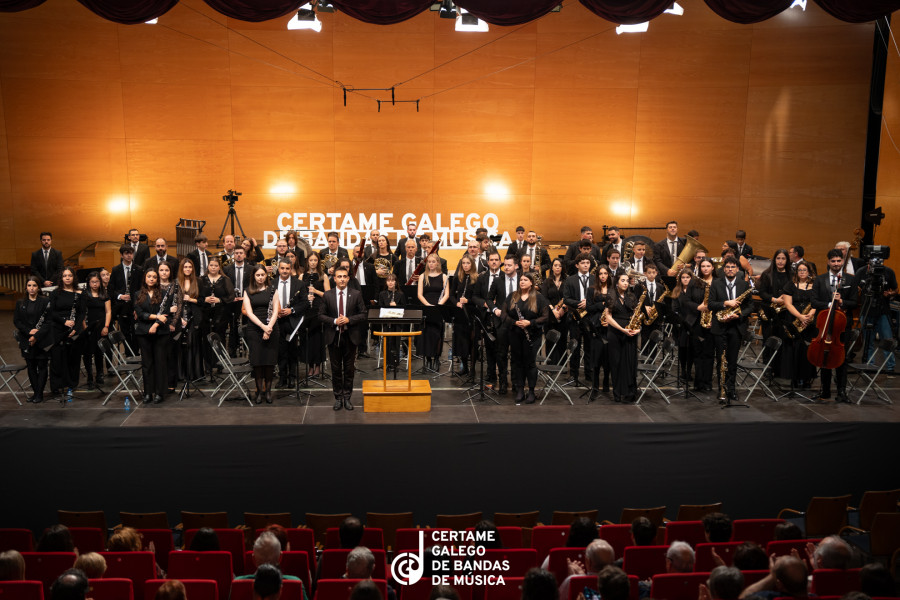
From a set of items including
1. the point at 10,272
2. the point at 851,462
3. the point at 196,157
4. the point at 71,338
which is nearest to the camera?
the point at 851,462

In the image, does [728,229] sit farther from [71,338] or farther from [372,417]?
[71,338]

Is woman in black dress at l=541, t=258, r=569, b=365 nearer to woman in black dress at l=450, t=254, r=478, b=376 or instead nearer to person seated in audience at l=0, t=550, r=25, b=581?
woman in black dress at l=450, t=254, r=478, b=376

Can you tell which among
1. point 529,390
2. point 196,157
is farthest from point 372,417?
point 196,157

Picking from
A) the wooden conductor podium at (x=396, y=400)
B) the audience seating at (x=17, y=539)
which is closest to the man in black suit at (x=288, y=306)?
the wooden conductor podium at (x=396, y=400)

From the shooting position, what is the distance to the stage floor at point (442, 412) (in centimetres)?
865

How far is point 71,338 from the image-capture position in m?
9.34

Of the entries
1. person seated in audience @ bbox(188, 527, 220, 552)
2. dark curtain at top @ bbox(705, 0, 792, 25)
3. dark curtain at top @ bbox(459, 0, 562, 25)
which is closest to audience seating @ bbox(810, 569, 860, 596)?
person seated in audience @ bbox(188, 527, 220, 552)

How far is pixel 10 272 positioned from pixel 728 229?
16.4 metres

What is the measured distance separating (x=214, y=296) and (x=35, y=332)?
2146mm

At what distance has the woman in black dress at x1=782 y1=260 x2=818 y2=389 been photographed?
31.9 feet

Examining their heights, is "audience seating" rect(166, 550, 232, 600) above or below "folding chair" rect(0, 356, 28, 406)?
below

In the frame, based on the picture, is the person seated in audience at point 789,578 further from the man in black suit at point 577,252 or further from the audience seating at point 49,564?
the man in black suit at point 577,252

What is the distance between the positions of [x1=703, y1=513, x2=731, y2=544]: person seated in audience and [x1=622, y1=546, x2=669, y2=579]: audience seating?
0.54 metres

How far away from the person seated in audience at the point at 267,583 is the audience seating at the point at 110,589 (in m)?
0.97
